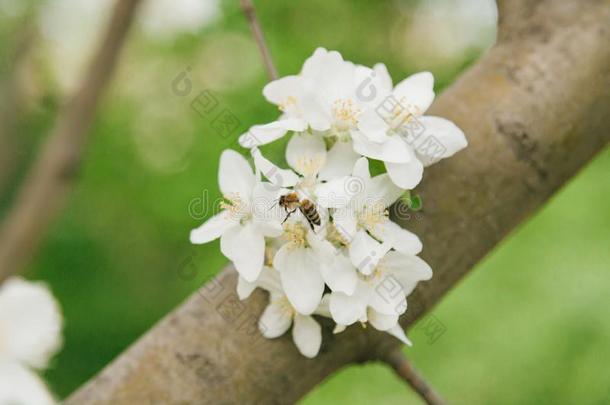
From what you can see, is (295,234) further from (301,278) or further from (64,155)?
(64,155)

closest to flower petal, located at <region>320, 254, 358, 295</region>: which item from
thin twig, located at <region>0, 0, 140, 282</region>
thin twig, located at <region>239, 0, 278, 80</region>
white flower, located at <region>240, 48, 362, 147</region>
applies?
white flower, located at <region>240, 48, 362, 147</region>

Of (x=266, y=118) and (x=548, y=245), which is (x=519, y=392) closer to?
(x=548, y=245)

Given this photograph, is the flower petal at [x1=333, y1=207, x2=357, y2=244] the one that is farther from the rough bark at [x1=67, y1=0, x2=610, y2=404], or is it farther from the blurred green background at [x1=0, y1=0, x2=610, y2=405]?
the blurred green background at [x1=0, y1=0, x2=610, y2=405]

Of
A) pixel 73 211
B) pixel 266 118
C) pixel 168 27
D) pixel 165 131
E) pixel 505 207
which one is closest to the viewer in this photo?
pixel 505 207

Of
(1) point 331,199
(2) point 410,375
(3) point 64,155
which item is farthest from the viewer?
(3) point 64,155

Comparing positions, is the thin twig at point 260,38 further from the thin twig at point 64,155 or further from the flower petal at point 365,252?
the thin twig at point 64,155

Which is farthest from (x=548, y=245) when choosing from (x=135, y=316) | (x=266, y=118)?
(x=135, y=316)

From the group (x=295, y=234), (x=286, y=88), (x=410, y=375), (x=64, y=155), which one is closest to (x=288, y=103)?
(x=286, y=88)
